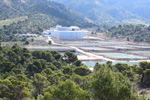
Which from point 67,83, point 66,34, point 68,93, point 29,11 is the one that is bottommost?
point 68,93

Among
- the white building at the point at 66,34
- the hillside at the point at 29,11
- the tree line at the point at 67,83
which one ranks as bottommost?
the tree line at the point at 67,83

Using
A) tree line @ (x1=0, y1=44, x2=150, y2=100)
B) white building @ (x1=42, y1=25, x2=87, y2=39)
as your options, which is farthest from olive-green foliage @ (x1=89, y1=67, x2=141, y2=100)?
white building @ (x1=42, y1=25, x2=87, y2=39)

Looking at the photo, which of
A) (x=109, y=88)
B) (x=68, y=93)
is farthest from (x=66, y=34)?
(x=109, y=88)

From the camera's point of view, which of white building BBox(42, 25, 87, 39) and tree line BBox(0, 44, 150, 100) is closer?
tree line BBox(0, 44, 150, 100)

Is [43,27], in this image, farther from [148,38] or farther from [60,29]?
[148,38]

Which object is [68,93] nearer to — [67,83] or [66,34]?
[67,83]

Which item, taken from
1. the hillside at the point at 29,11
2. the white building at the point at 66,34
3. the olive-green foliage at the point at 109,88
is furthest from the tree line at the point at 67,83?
the hillside at the point at 29,11

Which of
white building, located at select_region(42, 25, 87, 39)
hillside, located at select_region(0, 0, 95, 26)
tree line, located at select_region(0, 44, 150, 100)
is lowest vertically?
tree line, located at select_region(0, 44, 150, 100)

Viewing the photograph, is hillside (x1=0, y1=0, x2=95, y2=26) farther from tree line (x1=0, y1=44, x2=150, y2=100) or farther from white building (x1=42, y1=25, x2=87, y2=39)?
tree line (x1=0, y1=44, x2=150, y2=100)

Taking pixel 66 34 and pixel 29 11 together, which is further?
pixel 29 11

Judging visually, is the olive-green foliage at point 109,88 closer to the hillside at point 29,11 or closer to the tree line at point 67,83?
the tree line at point 67,83

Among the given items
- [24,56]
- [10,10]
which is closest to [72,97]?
[24,56]

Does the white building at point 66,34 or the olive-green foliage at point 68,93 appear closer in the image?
the olive-green foliage at point 68,93
